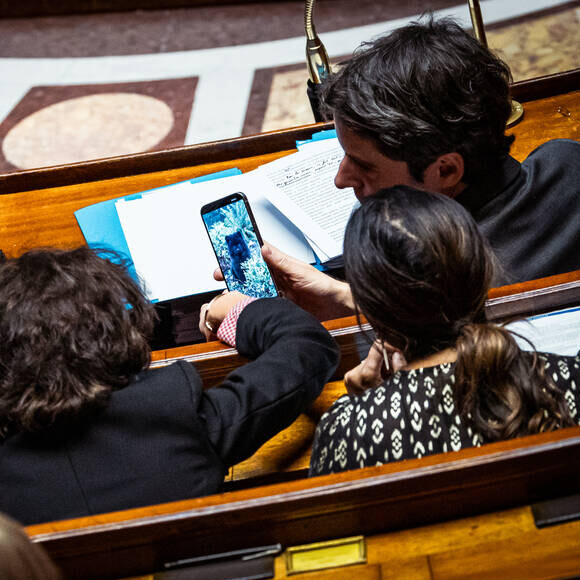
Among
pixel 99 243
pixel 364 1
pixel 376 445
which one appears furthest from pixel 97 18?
pixel 376 445

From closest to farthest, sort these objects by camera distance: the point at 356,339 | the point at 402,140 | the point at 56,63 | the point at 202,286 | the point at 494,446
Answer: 1. the point at 494,446
2. the point at 356,339
3. the point at 402,140
4. the point at 202,286
5. the point at 56,63

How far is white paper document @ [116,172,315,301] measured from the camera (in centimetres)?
151

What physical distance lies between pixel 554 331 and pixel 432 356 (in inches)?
11.6

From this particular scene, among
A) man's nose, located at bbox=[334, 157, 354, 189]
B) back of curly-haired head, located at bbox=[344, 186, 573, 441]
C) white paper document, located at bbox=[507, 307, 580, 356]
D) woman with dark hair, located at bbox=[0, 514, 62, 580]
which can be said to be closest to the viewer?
woman with dark hair, located at bbox=[0, 514, 62, 580]

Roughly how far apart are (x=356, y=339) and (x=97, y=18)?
401cm

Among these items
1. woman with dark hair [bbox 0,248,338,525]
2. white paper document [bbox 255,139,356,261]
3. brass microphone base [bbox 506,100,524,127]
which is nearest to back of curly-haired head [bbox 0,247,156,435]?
woman with dark hair [bbox 0,248,338,525]

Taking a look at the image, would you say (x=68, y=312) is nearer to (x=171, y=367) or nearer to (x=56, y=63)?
(x=171, y=367)

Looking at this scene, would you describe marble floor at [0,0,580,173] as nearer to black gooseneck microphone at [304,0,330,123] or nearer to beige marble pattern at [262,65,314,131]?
beige marble pattern at [262,65,314,131]

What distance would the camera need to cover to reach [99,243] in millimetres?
1556

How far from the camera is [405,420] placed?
3.03 ft

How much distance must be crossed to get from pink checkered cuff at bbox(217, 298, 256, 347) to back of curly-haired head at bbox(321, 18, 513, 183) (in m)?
0.46

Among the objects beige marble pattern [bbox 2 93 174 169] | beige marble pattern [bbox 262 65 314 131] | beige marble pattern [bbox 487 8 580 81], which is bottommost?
beige marble pattern [bbox 487 8 580 81]

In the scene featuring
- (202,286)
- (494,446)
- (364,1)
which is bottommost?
(364,1)

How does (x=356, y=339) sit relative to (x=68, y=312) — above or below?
below
